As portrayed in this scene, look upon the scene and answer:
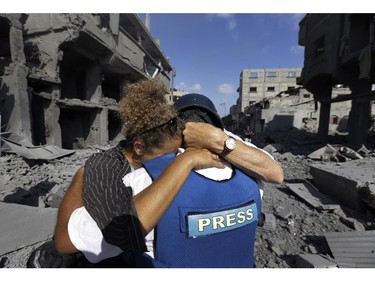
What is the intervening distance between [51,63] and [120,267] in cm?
1262

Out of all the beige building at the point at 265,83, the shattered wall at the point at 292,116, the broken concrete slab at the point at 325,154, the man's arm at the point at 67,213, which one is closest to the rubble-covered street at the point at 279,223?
the man's arm at the point at 67,213

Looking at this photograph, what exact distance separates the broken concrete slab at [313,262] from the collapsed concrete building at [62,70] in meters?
3.72

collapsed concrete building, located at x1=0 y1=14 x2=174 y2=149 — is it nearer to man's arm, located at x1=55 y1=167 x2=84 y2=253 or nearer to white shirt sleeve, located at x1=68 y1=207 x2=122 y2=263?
man's arm, located at x1=55 y1=167 x2=84 y2=253

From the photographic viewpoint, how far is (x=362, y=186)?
14.4 feet

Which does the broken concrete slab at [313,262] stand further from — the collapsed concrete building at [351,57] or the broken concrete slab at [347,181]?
the collapsed concrete building at [351,57]

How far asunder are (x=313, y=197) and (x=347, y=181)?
81 cm

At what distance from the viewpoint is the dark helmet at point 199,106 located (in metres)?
1.28

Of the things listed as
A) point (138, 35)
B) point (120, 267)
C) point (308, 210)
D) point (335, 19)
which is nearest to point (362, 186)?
point (308, 210)

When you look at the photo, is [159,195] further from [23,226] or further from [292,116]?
[292,116]

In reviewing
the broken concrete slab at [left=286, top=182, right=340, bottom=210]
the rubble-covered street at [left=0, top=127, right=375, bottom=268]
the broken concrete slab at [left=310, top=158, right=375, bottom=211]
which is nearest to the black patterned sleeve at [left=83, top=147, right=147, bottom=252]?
the rubble-covered street at [left=0, top=127, right=375, bottom=268]

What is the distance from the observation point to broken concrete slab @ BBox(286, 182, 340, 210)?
4.53 meters

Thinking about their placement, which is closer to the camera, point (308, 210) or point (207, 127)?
point (207, 127)

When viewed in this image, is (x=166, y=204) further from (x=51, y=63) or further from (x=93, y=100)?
(x=93, y=100)

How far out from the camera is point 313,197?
17.1 ft
